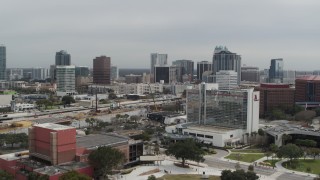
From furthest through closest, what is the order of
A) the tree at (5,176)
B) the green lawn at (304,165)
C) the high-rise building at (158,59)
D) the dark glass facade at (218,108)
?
1. the high-rise building at (158,59)
2. the dark glass facade at (218,108)
3. the green lawn at (304,165)
4. the tree at (5,176)

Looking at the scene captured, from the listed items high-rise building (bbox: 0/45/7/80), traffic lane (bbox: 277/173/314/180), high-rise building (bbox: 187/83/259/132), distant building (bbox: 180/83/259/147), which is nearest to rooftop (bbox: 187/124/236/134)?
distant building (bbox: 180/83/259/147)

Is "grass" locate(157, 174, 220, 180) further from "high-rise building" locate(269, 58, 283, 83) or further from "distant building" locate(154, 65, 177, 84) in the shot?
"high-rise building" locate(269, 58, 283, 83)

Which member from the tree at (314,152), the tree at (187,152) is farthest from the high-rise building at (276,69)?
the tree at (187,152)

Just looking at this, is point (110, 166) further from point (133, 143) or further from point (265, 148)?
point (265, 148)

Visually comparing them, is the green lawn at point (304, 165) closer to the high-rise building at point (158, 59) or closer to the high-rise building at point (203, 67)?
the high-rise building at point (203, 67)

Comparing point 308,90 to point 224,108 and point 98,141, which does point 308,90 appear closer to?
point 224,108
